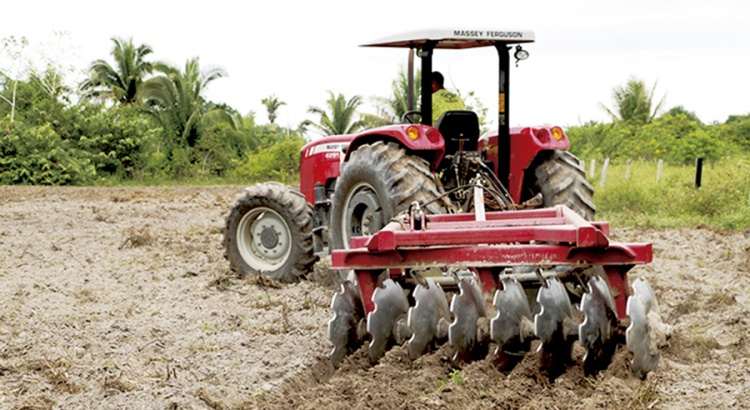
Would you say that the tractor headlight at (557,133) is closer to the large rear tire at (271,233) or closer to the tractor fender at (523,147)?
the tractor fender at (523,147)

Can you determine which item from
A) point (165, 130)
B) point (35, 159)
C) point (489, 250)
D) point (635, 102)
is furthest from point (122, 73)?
point (489, 250)

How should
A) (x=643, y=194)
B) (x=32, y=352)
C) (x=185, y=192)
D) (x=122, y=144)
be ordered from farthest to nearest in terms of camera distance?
(x=122, y=144) < (x=185, y=192) < (x=643, y=194) < (x=32, y=352)

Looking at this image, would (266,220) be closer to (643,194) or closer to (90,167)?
(643,194)

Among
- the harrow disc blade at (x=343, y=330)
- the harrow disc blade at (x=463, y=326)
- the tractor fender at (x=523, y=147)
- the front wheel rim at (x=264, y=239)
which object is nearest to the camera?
the harrow disc blade at (x=463, y=326)

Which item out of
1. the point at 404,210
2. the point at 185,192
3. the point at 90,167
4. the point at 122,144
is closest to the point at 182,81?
the point at 122,144

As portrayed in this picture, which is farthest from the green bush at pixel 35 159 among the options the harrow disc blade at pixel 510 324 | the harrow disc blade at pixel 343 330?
the harrow disc blade at pixel 510 324

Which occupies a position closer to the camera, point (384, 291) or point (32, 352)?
point (384, 291)

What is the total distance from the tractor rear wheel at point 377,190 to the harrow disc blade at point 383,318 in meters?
1.21

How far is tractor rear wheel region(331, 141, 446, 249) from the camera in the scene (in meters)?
6.23

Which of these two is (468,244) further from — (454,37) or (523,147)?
(523,147)

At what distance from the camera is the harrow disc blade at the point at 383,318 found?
4973mm

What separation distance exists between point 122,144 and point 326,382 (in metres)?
30.0

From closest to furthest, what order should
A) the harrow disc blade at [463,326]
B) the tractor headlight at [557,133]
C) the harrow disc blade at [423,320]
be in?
1. the harrow disc blade at [463,326]
2. the harrow disc blade at [423,320]
3. the tractor headlight at [557,133]

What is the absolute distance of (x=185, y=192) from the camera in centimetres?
2519
